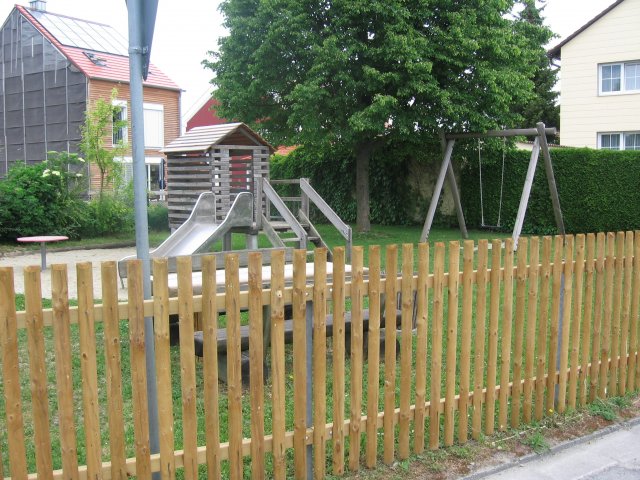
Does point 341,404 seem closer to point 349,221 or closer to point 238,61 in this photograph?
point 238,61

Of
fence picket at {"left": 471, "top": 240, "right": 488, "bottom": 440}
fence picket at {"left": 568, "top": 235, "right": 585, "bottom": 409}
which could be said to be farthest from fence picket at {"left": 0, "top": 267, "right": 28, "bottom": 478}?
fence picket at {"left": 568, "top": 235, "right": 585, "bottom": 409}

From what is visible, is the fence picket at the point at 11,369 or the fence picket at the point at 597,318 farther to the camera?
the fence picket at the point at 597,318

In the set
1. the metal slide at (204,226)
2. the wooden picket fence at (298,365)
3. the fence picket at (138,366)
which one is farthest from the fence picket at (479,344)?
the metal slide at (204,226)

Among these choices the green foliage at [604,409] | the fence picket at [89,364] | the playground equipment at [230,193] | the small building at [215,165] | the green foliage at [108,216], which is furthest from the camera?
the green foliage at [108,216]

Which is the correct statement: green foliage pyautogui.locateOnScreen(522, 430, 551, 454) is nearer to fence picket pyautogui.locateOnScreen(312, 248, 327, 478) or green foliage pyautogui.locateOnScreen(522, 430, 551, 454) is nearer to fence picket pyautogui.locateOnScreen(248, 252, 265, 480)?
fence picket pyautogui.locateOnScreen(312, 248, 327, 478)

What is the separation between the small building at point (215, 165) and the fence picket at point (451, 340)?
29.1ft

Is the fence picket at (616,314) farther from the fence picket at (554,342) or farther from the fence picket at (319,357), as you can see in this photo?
the fence picket at (319,357)

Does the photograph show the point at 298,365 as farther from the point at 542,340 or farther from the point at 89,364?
the point at 542,340

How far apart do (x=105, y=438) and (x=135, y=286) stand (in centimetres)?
175

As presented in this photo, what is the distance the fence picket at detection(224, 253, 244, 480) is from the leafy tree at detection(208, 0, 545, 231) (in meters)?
11.9

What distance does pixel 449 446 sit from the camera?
4.41 meters

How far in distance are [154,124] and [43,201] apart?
50.3 feet

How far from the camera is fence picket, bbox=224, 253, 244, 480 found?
3410 millimetres

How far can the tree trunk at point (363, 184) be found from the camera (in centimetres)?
1817
